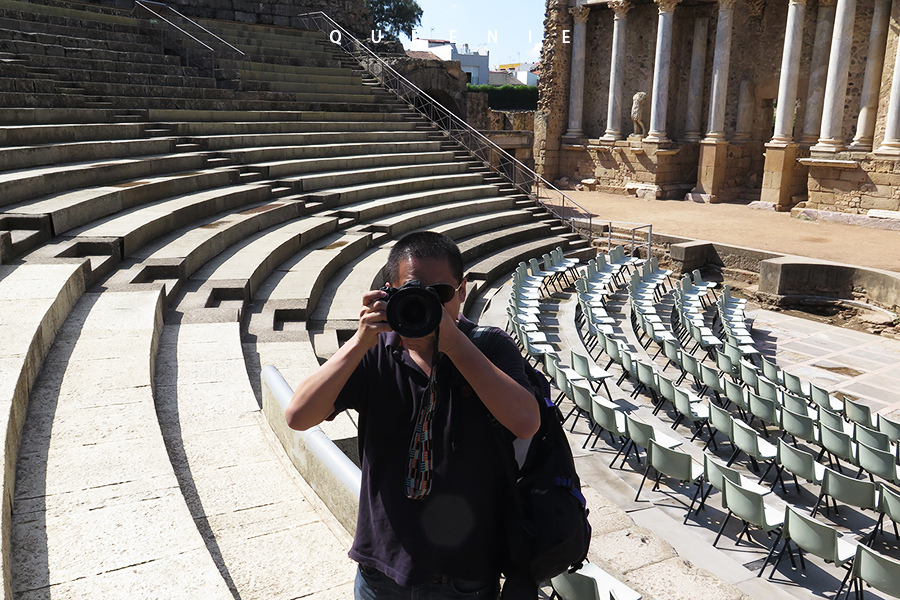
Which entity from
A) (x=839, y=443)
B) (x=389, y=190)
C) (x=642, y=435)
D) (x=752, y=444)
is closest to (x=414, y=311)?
(x=642, y=435)

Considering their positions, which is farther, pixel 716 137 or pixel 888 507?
pixel 716 137

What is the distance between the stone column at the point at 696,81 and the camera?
23828 mm

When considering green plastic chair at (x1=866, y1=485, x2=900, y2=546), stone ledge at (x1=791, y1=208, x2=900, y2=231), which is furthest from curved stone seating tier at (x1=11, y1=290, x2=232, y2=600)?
stone ledge at (x1=791, y1=208, x2=900, y2=231)

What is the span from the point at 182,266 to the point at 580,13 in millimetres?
21902

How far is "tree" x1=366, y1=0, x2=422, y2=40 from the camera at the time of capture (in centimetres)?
5267

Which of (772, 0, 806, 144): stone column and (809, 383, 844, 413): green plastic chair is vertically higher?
(772, 0, 806, 144): stone column

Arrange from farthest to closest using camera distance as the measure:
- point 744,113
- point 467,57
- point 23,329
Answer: point 467,57, point 744,113, point 23,329

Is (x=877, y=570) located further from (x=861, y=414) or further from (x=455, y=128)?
(x=455, y=128)

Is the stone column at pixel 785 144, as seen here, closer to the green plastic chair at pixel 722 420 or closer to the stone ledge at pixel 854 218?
the stone ledge at pixel 854 218

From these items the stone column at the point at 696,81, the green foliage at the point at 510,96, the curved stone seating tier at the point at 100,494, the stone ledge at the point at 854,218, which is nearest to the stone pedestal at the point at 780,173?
the stone ledge at the point at 854,218

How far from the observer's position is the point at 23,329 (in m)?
4.27

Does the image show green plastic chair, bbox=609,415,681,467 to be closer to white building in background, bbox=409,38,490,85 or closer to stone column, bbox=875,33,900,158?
stone column, bbox=875,33,900,158

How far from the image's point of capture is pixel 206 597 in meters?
2.35

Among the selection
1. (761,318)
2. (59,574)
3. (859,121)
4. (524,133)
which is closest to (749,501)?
(59,574)
